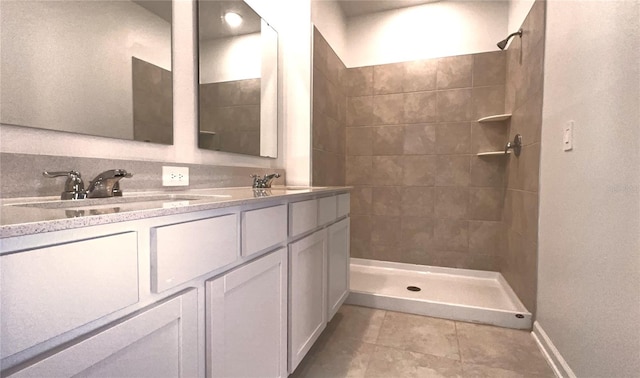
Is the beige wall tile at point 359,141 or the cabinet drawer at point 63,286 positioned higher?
the beige wall tile at point 359,141

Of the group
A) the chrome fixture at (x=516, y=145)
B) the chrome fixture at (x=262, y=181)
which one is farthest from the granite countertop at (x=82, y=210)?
the chrome fixture at (x=516, y=145)

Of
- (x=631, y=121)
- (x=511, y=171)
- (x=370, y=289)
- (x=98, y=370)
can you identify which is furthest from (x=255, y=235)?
(x=511, y=171)

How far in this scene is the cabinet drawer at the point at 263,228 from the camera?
3.10 feet

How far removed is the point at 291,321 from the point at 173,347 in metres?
0.62

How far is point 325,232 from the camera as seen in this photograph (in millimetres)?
1603

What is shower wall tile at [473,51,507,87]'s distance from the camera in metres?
2.61

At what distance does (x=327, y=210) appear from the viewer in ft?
5.37

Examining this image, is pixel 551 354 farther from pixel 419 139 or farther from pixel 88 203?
pixel 88 203

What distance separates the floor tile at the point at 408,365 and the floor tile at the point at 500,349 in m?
0.13

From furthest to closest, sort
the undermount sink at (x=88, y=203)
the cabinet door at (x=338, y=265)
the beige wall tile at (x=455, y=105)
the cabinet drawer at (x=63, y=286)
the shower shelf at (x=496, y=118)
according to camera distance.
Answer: the beige wall tile at (x=455, y=105), the shower shelf at (x=496, y=118), the cabinet door at (x=338, y=265), the undermount sink at (x=88, y=203), the cabinet drawer at (x=63, y=286)

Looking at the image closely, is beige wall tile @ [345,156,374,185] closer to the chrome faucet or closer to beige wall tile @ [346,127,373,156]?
beige wall tile @ [346,127,373,156]

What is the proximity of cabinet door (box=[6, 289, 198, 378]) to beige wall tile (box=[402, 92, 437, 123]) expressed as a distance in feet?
8.73

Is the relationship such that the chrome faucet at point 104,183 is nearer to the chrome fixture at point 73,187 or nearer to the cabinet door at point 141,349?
the chrome fixture at point 73,187

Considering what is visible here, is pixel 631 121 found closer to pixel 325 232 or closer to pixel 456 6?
pixel 325 232
